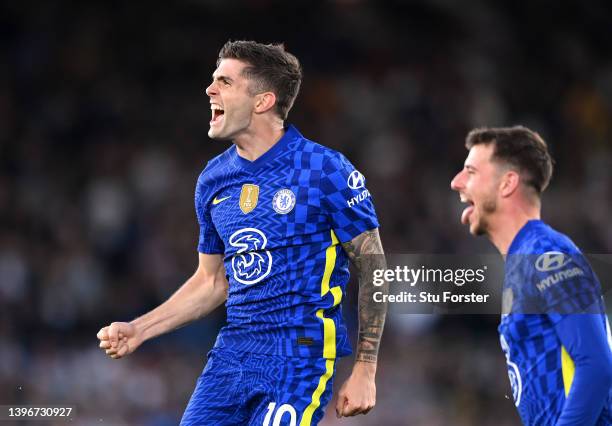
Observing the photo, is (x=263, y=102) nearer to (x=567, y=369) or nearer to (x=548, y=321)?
(x=548, y=321)

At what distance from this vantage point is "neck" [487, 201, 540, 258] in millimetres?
4098

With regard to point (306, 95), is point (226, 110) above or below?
below

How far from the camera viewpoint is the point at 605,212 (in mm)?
11867

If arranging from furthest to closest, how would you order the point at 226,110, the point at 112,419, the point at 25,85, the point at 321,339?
1. the point at 25,85
2. the point at 112,419
3. the point at 226,110
4. the point at 321,339

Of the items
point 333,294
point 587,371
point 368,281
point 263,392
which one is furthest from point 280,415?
point 587,371

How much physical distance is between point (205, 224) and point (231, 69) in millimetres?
708

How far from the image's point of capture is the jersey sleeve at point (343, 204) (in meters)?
4.46

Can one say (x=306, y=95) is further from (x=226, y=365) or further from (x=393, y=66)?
(x=226, y=365)

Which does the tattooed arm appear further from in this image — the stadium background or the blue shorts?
the stadium background

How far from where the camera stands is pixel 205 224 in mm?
4879

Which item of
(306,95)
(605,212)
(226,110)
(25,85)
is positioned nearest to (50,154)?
(25,85)

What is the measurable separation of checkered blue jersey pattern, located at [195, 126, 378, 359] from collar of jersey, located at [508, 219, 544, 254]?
0.68m

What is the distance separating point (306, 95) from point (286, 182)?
893 cm

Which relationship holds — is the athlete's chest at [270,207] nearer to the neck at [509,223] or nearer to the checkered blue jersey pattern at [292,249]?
the checkered blue jersey pattern at [292,249]
